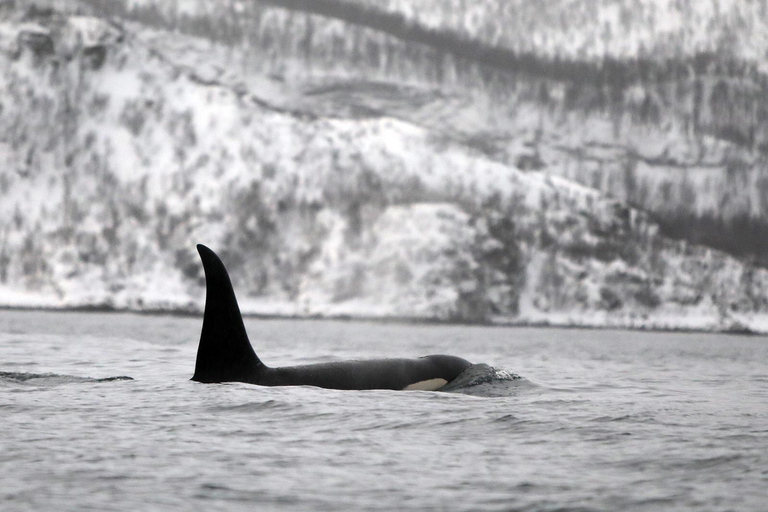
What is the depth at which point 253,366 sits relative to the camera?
60.2ft

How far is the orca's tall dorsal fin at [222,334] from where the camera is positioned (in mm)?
17156

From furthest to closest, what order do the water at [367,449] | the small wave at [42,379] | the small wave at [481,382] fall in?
1. the small wave at [42,379]
2. the small wave at [481,382]
3. the water at [367,449]

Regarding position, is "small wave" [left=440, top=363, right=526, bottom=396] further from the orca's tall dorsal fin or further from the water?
the orca's tall dorsal fin

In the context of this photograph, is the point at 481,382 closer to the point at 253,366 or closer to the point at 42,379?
the point at 253,366

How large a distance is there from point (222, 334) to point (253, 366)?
53.5 inches

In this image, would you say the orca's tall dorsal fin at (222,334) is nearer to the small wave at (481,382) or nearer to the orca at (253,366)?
the orca at (253,366)

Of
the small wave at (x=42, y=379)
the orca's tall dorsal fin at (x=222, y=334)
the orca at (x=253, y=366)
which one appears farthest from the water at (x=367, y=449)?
the orca at (x=253, y=366)

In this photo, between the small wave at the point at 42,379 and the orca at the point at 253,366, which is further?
the small wave at the point at 42,379

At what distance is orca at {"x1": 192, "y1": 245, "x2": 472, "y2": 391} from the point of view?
17.2 metres

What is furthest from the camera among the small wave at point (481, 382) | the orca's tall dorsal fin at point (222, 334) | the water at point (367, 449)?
the small wave at point (481, 382)

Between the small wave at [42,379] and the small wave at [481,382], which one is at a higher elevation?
the small wave at [481,382]

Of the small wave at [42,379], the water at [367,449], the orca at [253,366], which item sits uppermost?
the orca at [253,366]

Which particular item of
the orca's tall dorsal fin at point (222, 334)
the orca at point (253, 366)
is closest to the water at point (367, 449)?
the orca's tall dorsal fin at point (222, 334)

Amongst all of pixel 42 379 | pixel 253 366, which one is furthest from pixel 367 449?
pixel 42 379
